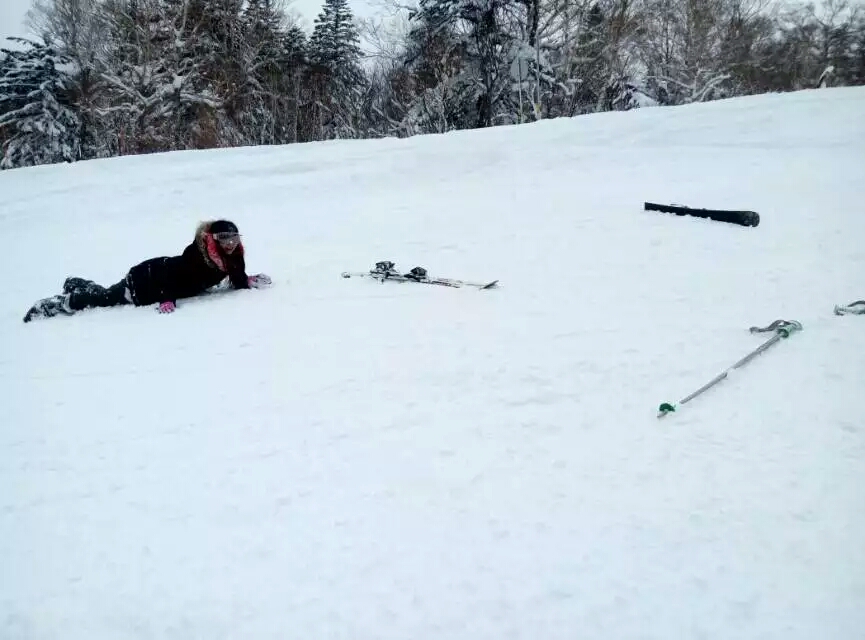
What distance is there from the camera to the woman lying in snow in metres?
4.98

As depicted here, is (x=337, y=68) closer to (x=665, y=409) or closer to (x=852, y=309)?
(x=852, y=309)

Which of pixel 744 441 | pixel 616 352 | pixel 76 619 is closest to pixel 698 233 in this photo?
pixel 616 352

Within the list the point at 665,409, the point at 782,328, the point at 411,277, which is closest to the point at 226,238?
the point at 411,277

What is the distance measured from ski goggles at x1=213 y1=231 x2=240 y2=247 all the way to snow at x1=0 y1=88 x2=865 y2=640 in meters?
0.54

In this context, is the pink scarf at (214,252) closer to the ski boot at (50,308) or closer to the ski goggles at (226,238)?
the ski goggles at (226,238)

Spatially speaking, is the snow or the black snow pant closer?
the snow

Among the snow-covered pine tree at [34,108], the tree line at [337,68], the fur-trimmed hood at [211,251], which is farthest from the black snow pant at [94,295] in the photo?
the snow-covered pine tree at [34,108]

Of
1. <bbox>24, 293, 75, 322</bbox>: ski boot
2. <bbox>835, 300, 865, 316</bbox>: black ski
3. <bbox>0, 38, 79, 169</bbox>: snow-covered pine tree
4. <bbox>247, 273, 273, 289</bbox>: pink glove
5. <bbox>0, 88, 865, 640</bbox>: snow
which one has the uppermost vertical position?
<bbox>0, 38, 79, 169</bbox>: snow-covered pine tree

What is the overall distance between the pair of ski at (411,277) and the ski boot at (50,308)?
261cm

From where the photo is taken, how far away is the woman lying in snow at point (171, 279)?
4977 mm

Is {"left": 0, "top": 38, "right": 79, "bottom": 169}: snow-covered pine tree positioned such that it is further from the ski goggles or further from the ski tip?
the ski tip

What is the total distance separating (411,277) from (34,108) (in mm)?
22379

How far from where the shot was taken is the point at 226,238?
16.2 ft

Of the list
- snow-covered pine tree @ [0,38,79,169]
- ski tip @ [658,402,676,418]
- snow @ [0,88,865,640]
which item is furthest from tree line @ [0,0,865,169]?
ski tip @ [658,402,676,418]
